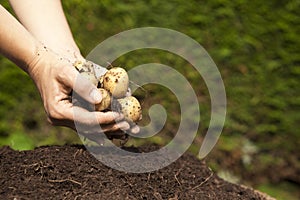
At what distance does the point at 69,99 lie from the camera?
9.86 feet

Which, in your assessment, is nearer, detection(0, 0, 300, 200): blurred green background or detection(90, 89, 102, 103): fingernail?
detection(90, 89, 102, 103): fingernail

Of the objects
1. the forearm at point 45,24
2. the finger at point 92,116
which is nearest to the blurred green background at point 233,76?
the forearm at point 45,24

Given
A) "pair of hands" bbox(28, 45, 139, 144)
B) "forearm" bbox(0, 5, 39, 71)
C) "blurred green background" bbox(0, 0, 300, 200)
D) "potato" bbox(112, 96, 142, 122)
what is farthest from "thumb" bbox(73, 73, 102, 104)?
"blurred green background" bbox(0, 0, 300, 200)

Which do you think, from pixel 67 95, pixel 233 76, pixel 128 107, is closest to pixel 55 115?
pixel 67 95

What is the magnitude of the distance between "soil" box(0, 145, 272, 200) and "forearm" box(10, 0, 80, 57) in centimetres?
45

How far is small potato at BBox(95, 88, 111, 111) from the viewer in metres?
2.93

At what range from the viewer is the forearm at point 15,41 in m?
2.89

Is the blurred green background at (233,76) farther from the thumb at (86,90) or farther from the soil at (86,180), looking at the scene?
the thumb at (86,90)

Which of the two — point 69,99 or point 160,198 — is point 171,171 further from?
point 69,99

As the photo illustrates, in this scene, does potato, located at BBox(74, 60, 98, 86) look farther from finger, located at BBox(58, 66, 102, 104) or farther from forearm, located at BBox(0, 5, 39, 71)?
forearm, located at BBox(0, 5, 39, 71)

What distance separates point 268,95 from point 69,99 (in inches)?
69.9

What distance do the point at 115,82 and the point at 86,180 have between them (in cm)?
41

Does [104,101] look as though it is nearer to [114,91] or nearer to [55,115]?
[114,91]

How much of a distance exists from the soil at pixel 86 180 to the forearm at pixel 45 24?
0.45 m
